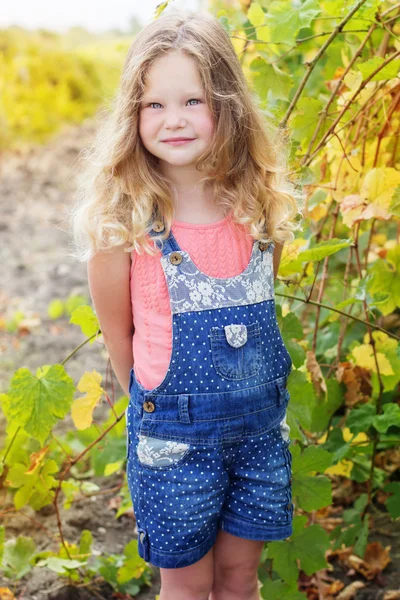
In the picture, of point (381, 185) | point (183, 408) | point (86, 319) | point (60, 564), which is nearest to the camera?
point (183, 408)

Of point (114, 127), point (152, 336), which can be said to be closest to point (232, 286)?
point (152, 336)

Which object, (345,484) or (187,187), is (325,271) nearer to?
(187,187)

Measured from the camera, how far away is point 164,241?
1338 millimetres

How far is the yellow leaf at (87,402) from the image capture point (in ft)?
5.25

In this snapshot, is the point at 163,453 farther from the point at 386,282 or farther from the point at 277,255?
the point at 386,282

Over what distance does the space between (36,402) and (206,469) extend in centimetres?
41

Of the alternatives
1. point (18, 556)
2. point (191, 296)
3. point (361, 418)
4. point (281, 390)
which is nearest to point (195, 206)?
point (191, 296)

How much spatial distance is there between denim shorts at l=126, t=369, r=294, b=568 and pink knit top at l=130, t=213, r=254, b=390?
0.19 feet

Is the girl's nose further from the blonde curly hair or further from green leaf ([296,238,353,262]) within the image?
green leaf ([296,238,353,262])

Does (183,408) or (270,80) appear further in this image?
(270,80)

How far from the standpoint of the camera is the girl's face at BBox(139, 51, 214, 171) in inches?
51.8

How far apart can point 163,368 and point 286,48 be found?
116 centimetres

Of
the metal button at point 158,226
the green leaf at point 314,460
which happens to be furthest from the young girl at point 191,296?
the green leaf at point 314,460

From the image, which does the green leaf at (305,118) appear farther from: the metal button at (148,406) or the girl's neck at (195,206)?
the metal button at (148,406)
